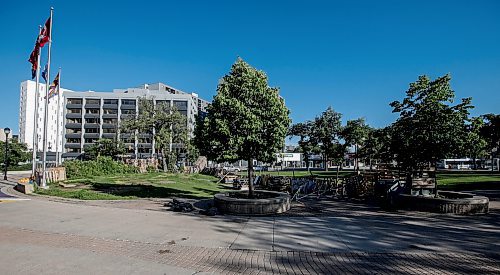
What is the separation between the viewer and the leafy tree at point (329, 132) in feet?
101

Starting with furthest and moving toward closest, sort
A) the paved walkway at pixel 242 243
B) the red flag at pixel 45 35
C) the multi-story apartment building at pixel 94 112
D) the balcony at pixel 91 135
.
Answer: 1. the multi-story apartment building at pixel 94 112
2. the balcony at pixel 91 135
3. the red flag at pixel 45 35
4. the paved walkway at pixel 242 243

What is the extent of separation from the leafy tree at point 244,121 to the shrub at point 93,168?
21.5 m

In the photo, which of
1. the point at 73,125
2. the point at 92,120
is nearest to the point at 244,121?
the point at 92,120

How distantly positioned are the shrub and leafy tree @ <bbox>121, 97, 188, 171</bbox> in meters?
9.70

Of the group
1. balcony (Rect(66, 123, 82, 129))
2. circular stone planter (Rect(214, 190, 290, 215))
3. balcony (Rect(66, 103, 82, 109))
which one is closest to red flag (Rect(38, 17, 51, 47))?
circular stone planter (Rect(214, 190, 290, 215))

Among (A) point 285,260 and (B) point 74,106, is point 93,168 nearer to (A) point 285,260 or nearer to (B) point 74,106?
(A) point 285,260

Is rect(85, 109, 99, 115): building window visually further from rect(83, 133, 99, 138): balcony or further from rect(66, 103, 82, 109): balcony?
rect(83, 133, 99, 138): balcony

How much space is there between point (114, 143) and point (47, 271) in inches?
2390

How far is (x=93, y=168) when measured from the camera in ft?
112

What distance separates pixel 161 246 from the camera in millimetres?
7895

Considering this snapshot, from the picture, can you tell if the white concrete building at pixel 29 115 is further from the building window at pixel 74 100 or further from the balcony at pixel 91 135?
the balcony at pixel 91 135

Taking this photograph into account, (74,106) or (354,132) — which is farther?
(74,106)

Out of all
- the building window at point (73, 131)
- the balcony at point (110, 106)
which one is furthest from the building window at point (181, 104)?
the building window at point (73, 131)

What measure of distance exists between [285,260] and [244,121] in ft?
25.2
